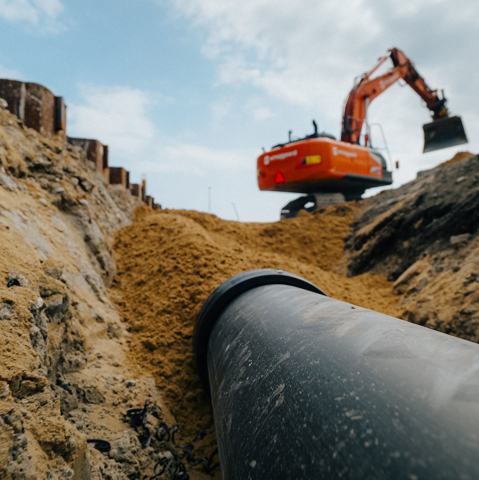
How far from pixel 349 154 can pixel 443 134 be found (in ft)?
13.1

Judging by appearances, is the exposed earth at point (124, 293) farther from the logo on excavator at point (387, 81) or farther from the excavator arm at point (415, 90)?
the logo on excavator at point (387, 81)

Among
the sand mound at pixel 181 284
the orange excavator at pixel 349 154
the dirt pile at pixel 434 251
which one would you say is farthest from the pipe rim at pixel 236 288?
the orange excavator at pixel 349 154

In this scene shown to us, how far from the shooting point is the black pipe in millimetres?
714

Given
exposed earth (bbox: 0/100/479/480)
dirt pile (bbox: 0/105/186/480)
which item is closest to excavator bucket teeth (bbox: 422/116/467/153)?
exposed earth (bbox: 0/100/479/480)

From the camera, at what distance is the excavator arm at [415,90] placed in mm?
9469

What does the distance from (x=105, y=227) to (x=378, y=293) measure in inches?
162

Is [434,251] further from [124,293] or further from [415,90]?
[415,90]

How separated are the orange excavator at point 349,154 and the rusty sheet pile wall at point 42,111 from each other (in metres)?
4.44

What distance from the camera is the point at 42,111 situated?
185 inches

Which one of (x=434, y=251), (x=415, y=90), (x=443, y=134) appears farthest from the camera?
(x=415, y=90)

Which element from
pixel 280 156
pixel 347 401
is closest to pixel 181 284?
pixel 347 401

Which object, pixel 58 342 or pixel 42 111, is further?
pixel 42 111

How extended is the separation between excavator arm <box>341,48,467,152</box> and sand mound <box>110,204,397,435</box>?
4.31m

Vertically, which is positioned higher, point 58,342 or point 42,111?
point 42,111
